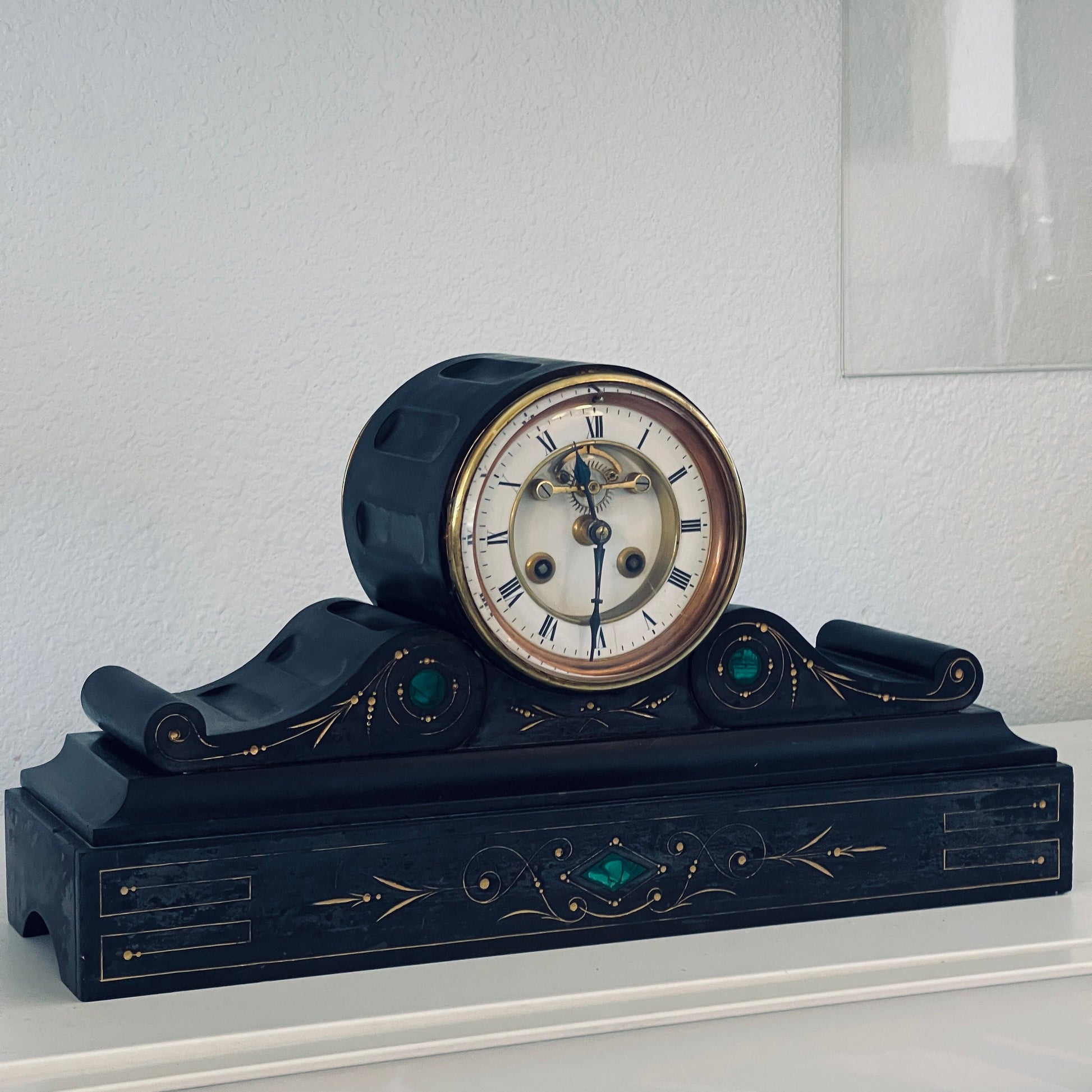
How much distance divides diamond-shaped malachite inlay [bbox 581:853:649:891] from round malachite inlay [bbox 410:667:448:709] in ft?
0.47

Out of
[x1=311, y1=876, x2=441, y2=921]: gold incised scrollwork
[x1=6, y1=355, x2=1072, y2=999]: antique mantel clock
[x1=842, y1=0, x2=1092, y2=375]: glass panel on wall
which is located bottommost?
[x1=311, y1=876, x2=441, y2=921]: gold incised scrollwork

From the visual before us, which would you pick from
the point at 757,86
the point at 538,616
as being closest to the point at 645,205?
the point at 757,86

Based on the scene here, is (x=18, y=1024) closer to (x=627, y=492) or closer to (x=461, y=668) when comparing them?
(x=461, y=668)

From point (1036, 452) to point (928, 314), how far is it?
21 centimetres

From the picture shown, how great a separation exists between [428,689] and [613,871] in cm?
17

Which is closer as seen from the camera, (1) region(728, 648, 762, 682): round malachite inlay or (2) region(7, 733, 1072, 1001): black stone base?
(2) region(7, 733, 1072, 1001): black stone base

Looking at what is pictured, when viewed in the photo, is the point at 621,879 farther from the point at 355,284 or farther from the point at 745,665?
the point at 355,284

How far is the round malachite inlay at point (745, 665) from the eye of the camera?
104 cm

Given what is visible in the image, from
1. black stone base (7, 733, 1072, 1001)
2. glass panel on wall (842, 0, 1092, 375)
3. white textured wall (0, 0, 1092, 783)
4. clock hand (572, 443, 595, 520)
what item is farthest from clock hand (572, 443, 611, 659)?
glass panel on wall (842, 0, 1092, 375)

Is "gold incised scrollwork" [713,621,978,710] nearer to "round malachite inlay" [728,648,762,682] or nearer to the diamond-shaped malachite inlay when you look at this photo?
"round malachite inlay" [728,648,762,682]

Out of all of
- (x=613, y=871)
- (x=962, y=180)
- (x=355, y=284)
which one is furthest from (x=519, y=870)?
(x=962, y=180)

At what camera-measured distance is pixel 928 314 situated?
1712 mm

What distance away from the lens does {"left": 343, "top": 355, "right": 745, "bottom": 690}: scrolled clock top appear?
958mm

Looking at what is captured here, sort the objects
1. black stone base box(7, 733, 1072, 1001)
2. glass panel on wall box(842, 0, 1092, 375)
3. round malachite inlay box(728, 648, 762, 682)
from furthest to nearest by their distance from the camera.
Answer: glass panel on wall box(842, 0, 1092, 375)
round malachite inlay box(728, 648, 762, 682)
black stone base box(7, 733, 1072, 1001)
